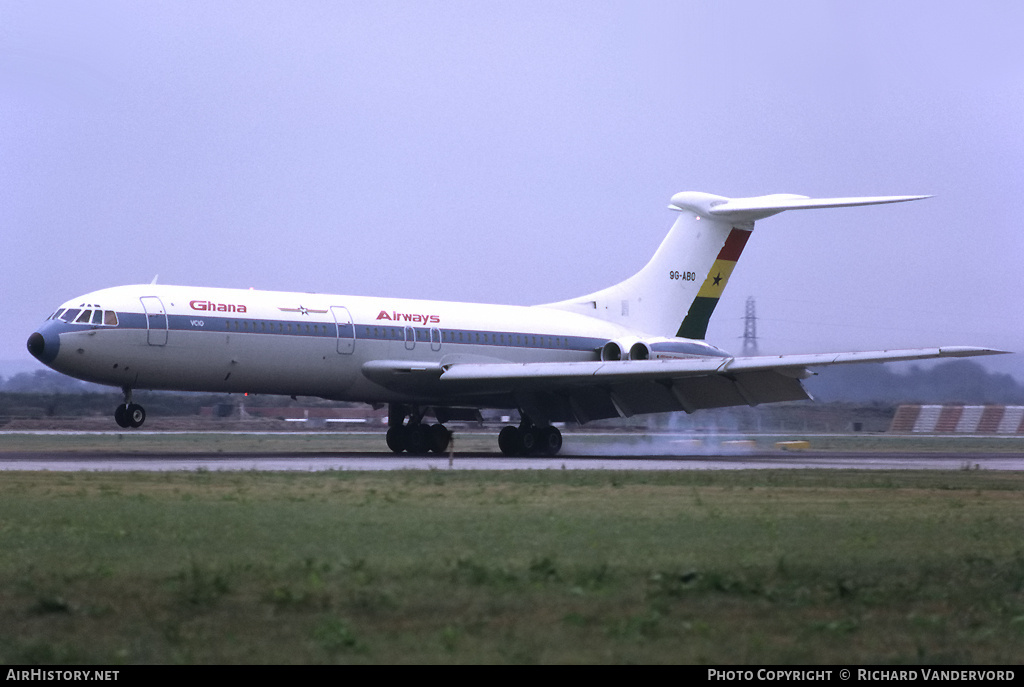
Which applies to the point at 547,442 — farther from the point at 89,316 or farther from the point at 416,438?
the point at 89,316

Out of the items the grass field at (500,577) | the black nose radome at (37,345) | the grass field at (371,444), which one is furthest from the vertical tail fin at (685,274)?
the grass field at (500,577)

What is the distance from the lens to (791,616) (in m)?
9.54

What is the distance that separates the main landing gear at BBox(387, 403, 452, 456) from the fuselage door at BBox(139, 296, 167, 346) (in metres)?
7.57

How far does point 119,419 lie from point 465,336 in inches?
392

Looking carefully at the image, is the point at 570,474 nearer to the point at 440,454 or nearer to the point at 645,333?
the point at 440,454

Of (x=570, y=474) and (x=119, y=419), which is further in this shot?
(x=119, y=419)

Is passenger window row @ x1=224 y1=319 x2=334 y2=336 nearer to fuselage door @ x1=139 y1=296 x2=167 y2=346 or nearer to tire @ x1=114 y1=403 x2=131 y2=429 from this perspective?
fuselage door @ x1=139 y1=296 x2=167 y2=346

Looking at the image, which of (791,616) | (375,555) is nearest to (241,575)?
(375,555)

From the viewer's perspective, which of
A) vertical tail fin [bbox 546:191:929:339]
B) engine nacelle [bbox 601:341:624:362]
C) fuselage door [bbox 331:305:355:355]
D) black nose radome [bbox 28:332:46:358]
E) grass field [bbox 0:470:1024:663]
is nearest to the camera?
grass field [bbox 0:470:1024:663]

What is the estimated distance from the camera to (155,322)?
2931 cm

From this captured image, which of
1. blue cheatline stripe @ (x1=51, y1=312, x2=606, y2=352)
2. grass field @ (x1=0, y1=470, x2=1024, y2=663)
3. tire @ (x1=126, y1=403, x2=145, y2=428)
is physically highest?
blue cheatline stripe @ (x1=51, y1=312, x2=606, y2=352)

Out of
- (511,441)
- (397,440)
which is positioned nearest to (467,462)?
(511,441)

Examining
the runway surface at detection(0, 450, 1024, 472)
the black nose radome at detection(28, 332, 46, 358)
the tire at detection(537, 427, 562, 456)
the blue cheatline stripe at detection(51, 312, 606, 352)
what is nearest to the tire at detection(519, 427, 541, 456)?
the tire at detection(537, 427, 562, 456)

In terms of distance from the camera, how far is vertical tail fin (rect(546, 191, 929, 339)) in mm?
39284
